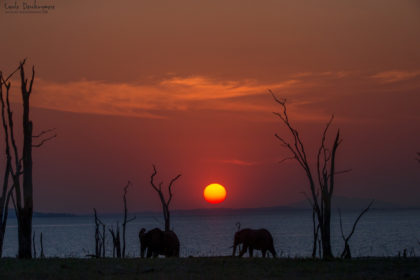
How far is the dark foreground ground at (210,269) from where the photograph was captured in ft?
58.4

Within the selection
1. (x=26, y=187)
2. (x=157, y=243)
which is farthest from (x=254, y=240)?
(x=26, y=187)

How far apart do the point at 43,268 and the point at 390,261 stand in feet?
34.9

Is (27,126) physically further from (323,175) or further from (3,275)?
(323,175)

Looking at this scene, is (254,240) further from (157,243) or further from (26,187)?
(26,187)

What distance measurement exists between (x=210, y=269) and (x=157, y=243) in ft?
25.0

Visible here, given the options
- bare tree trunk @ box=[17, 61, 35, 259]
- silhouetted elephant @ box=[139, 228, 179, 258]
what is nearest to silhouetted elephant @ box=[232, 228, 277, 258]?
silhouetted elephant @ box=[139, 228, 179, 258]

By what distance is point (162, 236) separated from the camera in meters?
26.5

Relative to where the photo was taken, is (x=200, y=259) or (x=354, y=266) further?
(x=200, y=259)

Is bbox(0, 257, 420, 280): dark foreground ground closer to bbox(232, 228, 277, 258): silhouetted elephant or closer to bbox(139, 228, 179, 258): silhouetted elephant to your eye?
bbox(232, 228, 277, 258): silhouetted elephant

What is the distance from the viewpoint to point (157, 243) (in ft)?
86.8

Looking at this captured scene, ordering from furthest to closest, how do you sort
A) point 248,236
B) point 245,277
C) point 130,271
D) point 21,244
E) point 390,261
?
point 248,236 < point 21,244 < point 390,261 < point 130,271 < point 245,277

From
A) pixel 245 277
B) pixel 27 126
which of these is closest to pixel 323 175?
pixel 245 277

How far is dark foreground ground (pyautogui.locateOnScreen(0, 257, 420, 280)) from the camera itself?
1781 cm

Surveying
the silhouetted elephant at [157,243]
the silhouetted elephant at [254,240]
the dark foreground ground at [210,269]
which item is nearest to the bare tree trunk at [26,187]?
the dark foreground ground at [210,269]
